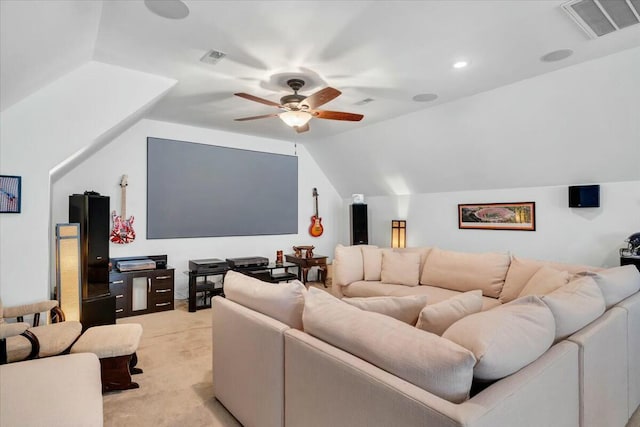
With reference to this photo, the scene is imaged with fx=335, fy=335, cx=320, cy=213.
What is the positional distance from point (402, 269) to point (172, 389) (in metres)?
2.66

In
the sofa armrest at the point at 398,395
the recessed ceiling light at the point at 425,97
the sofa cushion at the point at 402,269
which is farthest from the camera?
the sofa cushion at the point at 402,269

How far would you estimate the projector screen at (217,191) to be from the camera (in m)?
4.92

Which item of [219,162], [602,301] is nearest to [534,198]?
[602,301]

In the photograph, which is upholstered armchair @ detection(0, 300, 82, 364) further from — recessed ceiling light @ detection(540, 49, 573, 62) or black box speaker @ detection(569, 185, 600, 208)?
black box speaker @ detection(569, 185, 600, 208)

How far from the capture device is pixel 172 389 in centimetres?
251

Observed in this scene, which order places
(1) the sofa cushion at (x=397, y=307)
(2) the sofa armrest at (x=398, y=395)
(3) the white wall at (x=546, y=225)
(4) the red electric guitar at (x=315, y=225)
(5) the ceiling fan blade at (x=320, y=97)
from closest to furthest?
(2) the sofa armrest at (x=398, y=395) < (1) the sofa cushion at (x=397, y=307) < (5) the ceiling fan blade at (x=320, y=97) < (3) the white wall at (x=546, y=225) < (4) the red electric guitar at (x=315, y=225)

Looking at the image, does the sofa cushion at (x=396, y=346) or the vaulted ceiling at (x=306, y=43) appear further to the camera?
the vaulted ceiling at (x=306, y=43)

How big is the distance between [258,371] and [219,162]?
14.0 feet

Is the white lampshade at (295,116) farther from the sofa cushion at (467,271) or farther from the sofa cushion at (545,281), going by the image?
the sofa cushion at (545,281)

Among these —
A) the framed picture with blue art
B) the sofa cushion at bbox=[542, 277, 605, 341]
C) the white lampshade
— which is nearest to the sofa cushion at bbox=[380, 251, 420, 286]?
the white lampshade

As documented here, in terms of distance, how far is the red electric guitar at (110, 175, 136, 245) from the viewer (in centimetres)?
451

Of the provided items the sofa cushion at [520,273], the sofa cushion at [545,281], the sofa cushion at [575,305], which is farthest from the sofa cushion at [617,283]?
the sofa cushion at [520,273]

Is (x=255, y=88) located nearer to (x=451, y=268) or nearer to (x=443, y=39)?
(x=443, y=39)

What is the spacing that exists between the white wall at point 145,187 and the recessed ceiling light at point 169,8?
2879 mm
